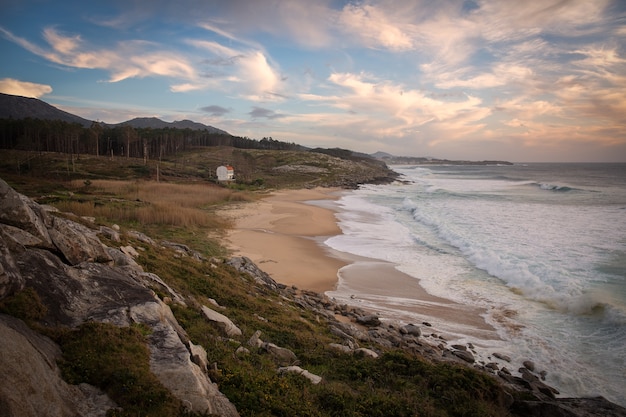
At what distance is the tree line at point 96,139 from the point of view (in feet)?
234

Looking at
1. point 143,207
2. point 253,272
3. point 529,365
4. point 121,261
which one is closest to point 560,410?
point 529,365

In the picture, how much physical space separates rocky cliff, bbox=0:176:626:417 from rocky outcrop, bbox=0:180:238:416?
0.6 inches

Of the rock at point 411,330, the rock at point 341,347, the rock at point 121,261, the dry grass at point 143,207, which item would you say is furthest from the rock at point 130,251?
the dry grass at point 143,207

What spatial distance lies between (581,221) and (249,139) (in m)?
139

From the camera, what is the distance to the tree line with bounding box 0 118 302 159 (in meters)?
71.2

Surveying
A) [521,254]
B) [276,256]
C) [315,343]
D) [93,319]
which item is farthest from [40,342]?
[521,254]

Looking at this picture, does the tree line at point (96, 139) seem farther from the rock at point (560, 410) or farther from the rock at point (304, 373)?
the rock at point (560, 410)

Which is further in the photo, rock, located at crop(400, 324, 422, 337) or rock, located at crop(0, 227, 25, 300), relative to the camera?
rock, located at crop(400, 324, 422, 337)

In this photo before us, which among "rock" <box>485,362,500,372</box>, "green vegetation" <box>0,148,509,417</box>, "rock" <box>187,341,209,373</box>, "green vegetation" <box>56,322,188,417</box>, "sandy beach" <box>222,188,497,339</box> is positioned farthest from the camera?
"sandy beach" <box>222,188,497,339</box>

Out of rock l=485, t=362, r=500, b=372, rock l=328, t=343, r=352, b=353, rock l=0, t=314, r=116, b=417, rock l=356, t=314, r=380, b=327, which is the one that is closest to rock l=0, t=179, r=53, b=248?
rock l=0, t=314, r=116, b=417

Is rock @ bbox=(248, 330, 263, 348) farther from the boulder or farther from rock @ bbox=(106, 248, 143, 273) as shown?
the boulder

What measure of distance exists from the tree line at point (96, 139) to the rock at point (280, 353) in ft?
243

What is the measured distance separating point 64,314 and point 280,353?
4876 mm

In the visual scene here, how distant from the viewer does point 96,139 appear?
3115 inches
